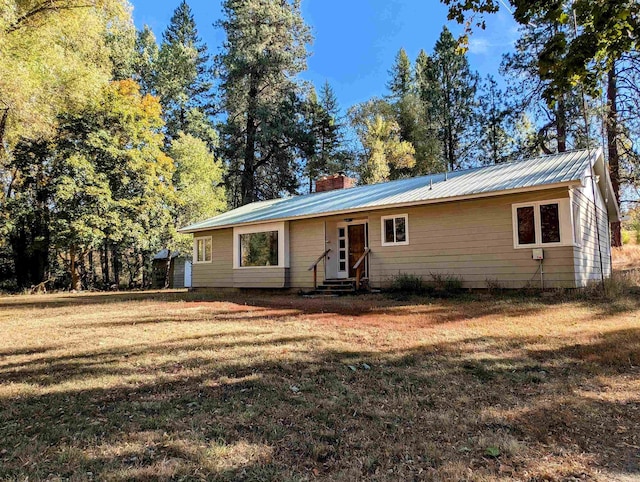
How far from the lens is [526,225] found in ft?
31.6

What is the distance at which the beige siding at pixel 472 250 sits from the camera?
931cm

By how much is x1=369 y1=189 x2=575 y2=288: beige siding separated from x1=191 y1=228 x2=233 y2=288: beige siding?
250 inches

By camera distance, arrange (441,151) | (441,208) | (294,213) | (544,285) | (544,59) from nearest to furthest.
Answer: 1. (544,59)
2. (544,285)
3. (441,208)
4. (294,213)
5. (441,151)

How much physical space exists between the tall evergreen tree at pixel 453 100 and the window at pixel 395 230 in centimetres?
1670

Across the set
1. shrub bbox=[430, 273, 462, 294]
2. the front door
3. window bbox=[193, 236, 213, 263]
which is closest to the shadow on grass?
shrub bbox=[430, 273, 462, 294]

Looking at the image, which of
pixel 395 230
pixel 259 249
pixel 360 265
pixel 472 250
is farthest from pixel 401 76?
pixel 472 250

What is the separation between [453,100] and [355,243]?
705 inches

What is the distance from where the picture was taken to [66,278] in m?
22.9

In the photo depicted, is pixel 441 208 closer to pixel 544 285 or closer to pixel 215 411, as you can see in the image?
pixel 544 285

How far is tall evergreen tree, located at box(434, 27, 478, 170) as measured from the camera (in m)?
26.0

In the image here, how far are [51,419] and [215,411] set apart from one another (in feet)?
4.04

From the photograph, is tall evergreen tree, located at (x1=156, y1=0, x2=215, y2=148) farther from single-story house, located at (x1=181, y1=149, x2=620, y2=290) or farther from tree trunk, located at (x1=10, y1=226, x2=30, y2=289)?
single-story house, located at (x1=181, y1=149, x2=620, y2=290)

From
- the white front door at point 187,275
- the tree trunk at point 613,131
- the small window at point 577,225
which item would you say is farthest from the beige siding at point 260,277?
the tree trunk at point 613,131

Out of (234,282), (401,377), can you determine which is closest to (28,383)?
(401,377)
